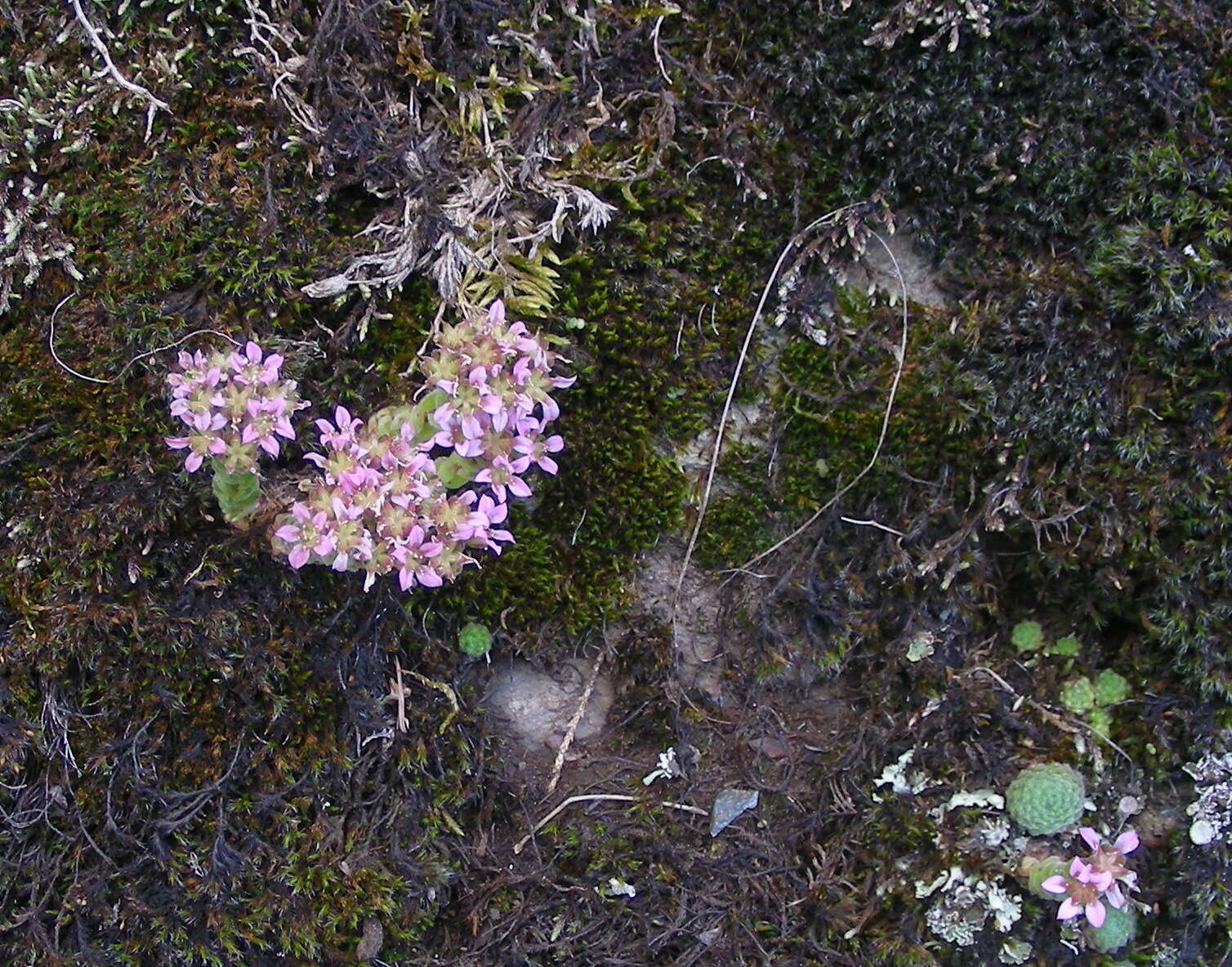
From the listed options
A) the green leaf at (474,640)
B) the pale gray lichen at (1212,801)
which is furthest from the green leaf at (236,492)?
the pale gray lichen at (1212,801)

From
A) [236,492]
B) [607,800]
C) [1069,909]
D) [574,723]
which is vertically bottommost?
[607,800]

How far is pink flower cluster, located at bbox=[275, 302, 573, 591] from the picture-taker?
7.22ft

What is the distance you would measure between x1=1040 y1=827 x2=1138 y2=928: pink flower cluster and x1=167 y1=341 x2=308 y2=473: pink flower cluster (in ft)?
7.64

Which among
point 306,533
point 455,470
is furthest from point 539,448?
point 306,533

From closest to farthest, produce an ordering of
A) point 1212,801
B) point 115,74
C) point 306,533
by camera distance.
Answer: point 306,533 → point 115,74 → point 1212,801

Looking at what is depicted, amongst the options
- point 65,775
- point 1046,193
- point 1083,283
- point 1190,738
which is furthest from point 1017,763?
point 65,775

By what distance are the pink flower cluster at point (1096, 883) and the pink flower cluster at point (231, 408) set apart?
233 centimetres

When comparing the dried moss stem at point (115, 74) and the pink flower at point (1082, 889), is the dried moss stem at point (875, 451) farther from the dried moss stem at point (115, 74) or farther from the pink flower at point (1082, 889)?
the dried moss stem at point (115, 74)

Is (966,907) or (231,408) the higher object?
(231,408)

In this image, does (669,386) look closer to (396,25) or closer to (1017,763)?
(396,25)

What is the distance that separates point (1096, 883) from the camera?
2.60 meters

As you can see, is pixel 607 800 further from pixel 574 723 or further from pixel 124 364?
pixel 124 364

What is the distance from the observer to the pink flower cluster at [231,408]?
224 cm

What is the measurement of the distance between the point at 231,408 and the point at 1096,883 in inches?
99.7
